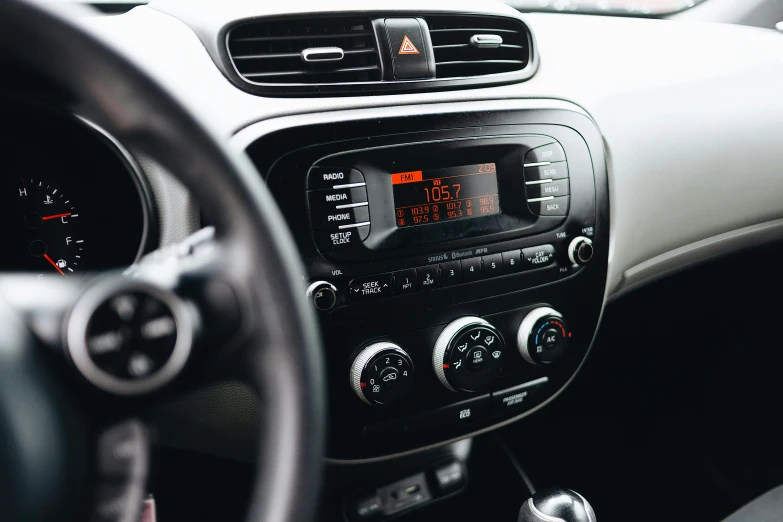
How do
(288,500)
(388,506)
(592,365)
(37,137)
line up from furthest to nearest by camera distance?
(592,365) < (388,506) < (37,137) < (288,500)

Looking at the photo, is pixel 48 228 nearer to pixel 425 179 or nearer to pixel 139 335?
pixel 139 335

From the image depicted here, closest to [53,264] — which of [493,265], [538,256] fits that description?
[493,265]

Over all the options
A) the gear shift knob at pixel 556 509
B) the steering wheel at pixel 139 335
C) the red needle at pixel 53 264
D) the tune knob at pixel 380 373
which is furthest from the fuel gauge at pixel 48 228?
the gear shift knob at pixel 556 509

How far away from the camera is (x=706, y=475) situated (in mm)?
1787

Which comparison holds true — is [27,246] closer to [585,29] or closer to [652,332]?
[585,29]

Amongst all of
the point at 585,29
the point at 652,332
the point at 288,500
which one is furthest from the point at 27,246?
the point at 652,332

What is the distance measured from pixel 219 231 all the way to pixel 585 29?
41.7 inches

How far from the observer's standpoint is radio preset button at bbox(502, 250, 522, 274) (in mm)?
1229

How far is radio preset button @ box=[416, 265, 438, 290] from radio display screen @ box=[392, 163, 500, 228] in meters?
0.07

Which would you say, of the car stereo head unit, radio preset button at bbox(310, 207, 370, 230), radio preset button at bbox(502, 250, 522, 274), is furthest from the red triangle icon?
radio preset button at bbox(502, 250, 522, 274)

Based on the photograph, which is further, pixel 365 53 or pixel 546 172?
pixel 546 172

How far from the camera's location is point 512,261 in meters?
1.24

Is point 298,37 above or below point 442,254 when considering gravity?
above

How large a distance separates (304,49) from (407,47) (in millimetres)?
167
